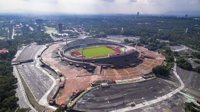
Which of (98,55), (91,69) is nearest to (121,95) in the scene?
(91,69)

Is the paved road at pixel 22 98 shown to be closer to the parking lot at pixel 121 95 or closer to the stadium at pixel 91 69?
the stadium at pixel 91 69

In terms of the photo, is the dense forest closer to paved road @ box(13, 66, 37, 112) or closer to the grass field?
paved road @ box(13, 66, 37, 112)

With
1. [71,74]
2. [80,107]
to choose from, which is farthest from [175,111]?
[71,74]

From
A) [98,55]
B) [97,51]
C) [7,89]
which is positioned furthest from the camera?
[97,51]

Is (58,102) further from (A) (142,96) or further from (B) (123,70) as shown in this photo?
(B) (123,70)

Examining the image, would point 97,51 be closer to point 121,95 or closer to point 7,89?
point 121,95

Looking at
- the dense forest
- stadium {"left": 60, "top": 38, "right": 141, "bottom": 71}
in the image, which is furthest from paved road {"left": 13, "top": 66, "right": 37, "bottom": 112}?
stadium {"left": 60, "top": 38, "right": 141, "bottom": 71}
